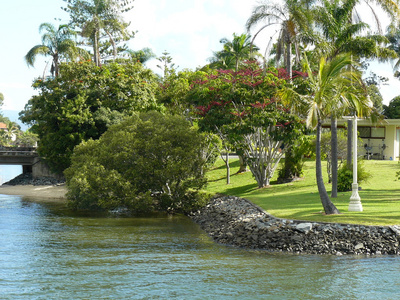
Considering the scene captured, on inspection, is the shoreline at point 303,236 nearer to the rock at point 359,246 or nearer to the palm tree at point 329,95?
the rock at point 359,246

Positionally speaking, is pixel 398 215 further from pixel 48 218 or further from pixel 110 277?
pixel 48 218

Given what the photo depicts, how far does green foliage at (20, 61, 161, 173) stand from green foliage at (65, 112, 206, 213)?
1140cm

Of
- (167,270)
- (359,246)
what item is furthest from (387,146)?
(167,270)

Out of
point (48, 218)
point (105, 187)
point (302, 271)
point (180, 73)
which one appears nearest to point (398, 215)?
point (302, 271)

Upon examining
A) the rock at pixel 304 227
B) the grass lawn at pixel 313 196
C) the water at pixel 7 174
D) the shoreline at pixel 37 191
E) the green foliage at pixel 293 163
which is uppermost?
the green foliage at pixel 293 163

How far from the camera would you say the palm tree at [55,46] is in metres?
49.2

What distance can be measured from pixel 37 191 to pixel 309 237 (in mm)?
31239

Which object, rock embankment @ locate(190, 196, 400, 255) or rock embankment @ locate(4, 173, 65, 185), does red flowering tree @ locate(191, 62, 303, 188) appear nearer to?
rock embankment @ locate(190, 196, 400, 255)

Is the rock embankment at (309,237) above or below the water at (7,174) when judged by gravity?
above

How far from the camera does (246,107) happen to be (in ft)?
95.0

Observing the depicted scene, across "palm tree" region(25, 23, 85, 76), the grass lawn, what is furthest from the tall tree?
the grass lawn

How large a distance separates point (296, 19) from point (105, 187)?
13.8 meters

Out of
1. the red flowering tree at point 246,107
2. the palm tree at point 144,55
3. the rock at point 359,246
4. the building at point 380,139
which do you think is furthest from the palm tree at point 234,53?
the rock at point 359,246

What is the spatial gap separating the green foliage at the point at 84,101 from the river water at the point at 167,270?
20088mm
